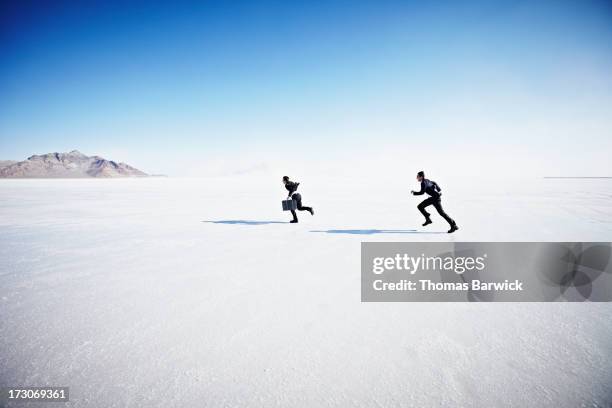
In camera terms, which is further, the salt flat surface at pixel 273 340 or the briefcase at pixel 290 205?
the briefcase at pixel 290 205

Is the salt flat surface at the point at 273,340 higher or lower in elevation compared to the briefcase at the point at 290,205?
lower

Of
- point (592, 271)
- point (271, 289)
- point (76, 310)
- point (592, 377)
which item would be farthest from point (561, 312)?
point (76, 310)

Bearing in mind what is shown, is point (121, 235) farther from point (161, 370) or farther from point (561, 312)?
point (561, 312)

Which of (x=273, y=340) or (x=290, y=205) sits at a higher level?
(x=290, y=205)

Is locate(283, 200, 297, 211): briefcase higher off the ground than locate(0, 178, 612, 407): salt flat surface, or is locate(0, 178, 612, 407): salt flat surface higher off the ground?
locate(283, 200, 297, 211): briefcase

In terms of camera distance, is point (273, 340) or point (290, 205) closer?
point (273, 340)

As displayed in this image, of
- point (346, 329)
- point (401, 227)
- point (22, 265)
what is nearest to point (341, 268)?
point (346, 329)

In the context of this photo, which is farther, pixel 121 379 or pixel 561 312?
pixel 561 312

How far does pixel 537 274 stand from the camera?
4.07 meters

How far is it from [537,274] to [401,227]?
156 inches

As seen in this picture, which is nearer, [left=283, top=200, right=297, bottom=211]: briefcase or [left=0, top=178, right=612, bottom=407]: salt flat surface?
[left=0, top=178, right=612, bottom=407]: salt flat surface

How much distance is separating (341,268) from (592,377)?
2.90 metres

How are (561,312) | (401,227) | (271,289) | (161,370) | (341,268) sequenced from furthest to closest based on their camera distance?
(401,227), (341,268), (271,289), (561,312), (161,370)

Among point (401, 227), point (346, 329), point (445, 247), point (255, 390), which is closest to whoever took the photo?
point (255, 390)
